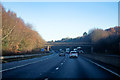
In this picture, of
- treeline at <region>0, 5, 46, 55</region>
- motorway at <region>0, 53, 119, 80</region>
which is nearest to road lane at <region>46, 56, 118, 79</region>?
motorway at <region>0, 53, 119, 80</region>

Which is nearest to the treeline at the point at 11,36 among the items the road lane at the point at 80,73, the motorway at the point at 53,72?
the motorway at the point at 53,72

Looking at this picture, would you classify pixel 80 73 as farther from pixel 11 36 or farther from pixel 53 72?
pixel 11 36

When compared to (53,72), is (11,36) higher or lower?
higher

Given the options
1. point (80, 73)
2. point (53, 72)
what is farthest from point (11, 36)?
point (80, 73)

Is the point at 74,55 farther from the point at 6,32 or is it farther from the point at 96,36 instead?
the point at 96,36

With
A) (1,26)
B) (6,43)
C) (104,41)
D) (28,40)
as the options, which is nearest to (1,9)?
(1,26)

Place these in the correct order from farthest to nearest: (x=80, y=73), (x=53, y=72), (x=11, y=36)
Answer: (x=11, y=36)
(x=53, y=72)
(x=80, y=73)

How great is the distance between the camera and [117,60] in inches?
765

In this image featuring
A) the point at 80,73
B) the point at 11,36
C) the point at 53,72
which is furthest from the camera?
the point at 11,36

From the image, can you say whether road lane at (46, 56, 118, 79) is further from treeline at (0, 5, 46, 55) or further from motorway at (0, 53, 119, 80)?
treeline at (0, 5, 46, 55)

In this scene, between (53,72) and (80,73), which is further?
(53,72)

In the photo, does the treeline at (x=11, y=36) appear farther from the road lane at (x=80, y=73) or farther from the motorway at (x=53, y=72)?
the road lane at (x=80, y=73)

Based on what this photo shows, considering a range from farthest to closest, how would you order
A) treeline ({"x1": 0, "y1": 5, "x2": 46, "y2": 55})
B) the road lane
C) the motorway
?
treeline ({"x1": 0, "y1": 5, "x2": 46, "y2": 55})
the road lane
the motorway

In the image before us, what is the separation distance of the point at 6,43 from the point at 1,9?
32.8 feet
